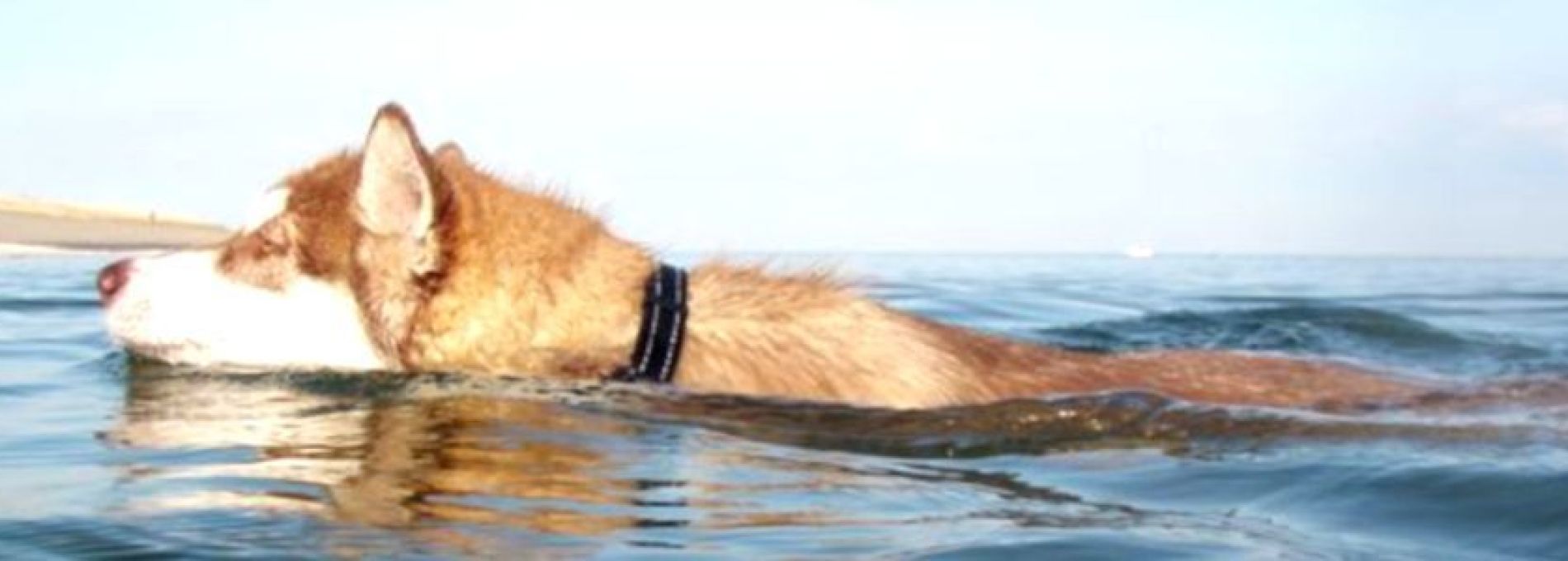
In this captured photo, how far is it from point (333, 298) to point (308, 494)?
306cm

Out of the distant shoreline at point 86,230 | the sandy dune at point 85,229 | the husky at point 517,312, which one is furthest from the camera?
the sandy dune at point 85,229

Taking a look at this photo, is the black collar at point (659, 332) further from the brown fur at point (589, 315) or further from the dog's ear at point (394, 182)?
the dog's ear at point (394, 182)

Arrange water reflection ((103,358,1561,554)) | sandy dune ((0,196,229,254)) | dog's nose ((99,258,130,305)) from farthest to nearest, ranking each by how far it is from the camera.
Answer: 1. sandy dune ((0,196,229,254))
2. dog's nose ((99,258,130,305))
3. water reflection ((103,358,1561,554))

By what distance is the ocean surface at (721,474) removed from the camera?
4801 millimetres

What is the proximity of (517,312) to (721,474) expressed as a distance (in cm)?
208

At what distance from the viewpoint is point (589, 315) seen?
25.8 feet

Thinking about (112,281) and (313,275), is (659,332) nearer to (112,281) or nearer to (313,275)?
(313,275)

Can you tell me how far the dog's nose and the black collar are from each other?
7.40 ft

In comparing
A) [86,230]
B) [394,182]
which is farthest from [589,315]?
[86,230]

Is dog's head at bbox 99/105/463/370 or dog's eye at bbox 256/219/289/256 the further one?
dog's eye at bbox 256/219/289/256

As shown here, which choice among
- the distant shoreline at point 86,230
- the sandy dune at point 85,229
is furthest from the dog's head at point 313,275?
the sandy dune at point 85,229

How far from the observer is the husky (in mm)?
7863

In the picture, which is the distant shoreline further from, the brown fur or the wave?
the brown fur

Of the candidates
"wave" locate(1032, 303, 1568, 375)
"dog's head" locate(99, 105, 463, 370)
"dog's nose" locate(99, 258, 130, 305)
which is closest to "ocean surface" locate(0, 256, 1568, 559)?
"dog's head" locate(99, 105, 463, 370)
